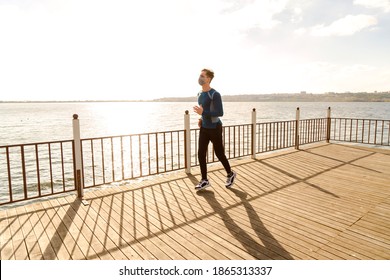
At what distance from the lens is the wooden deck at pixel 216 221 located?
2.92 metres

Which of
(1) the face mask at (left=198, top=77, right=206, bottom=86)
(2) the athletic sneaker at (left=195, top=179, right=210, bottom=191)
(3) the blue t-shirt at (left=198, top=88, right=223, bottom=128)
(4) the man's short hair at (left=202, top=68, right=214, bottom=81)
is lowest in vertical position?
(2) the athletic sneaker at (left=195, top=179, right=210, bottom=191)

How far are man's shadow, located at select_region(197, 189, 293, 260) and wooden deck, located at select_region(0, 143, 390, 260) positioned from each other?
1cm

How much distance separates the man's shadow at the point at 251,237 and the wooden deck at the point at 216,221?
1 centimetres

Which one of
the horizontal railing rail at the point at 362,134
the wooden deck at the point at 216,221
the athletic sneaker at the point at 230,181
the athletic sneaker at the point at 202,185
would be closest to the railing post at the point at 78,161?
the wooden deck at the point at 216,221

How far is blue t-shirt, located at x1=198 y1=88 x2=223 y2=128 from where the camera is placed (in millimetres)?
4480

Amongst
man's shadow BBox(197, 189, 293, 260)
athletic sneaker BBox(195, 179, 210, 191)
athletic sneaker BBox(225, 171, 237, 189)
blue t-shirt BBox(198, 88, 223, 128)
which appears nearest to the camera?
man's shadow BBox(197, 189, 293, 260)

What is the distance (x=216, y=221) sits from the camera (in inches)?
143

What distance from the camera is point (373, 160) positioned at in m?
7.11

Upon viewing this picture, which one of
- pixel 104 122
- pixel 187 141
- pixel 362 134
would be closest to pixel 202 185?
pixel 187 141

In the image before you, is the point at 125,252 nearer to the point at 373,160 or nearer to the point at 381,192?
the point at 381,192

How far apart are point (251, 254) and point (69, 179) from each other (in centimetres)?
1296

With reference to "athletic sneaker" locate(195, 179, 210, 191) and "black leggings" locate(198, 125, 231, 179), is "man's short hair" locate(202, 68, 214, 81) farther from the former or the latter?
"athletic sneaker" locate(195, 179, 210, 191)

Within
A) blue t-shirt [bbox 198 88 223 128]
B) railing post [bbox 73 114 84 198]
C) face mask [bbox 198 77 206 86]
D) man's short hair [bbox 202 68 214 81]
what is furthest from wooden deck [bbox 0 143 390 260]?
man's short hair [bbox 202 68 214 81]
